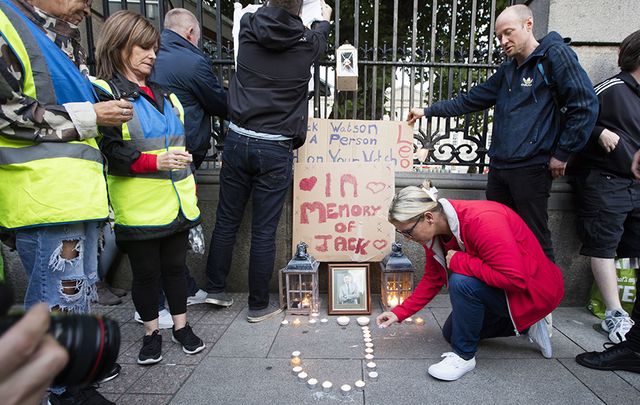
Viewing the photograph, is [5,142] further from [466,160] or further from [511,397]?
[466,160]

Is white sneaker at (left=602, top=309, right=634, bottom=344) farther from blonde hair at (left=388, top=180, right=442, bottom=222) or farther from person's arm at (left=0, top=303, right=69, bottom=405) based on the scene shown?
person's arm at (left=0, top=303, right=69, bottom=405)

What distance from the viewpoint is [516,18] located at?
2.44m

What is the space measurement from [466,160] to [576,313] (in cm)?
150

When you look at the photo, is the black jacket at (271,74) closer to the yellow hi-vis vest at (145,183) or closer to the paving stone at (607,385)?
the yellow hi-vis vest at (145,183)

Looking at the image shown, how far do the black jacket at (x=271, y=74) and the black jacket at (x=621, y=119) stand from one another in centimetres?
202

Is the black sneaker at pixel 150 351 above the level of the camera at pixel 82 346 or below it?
below

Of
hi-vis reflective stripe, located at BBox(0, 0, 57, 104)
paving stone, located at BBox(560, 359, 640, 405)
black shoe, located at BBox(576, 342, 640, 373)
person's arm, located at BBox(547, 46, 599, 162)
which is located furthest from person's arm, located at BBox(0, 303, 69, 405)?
person's arm, located at BBox(547, 46, 599, 162)

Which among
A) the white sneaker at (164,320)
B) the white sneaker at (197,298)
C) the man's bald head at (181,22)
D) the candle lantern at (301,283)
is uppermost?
the man's bald head at (181,22)

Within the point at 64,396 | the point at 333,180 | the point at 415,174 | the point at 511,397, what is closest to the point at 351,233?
the point at 333,180

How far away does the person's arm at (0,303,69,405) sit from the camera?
1.99 ft

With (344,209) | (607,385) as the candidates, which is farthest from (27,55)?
(607,385)

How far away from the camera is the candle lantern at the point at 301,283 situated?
2859mm

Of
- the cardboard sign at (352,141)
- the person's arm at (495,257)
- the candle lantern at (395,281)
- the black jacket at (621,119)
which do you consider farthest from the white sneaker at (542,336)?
the cardboard sign at (352,141)

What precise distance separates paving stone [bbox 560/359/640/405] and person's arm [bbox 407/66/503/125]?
184 centimetres
